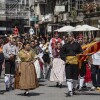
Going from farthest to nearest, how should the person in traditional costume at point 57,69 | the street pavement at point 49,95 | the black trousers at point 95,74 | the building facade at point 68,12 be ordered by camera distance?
the building facade at point 68,12, the person in traditional costume at point 57,69, the black trousers at point 95,74, the street pavement at point 49,95

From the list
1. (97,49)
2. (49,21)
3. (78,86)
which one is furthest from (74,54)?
(49,21)

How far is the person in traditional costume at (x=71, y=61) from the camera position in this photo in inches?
617

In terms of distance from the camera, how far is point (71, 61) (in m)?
15.7

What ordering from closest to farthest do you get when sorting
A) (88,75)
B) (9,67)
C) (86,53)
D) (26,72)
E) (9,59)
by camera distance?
(26,72), (86,53), (9,59), (9,67), (88,75)

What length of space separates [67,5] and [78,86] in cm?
4601

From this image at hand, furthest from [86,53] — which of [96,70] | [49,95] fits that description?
[49,95]

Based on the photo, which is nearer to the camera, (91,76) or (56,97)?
(56,97)

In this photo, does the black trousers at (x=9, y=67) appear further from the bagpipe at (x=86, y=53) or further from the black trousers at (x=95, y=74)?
the black trousers at (x=95, y=74)

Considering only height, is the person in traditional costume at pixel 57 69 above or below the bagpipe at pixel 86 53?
below

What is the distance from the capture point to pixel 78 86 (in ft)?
57.9

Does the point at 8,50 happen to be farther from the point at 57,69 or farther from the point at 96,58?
the point at 96,58

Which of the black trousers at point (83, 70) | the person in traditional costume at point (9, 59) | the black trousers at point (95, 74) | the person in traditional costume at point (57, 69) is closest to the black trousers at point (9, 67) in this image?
the person in traditional costume at point (9, 59)

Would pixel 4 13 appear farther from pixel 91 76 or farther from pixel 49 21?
pixel 91 76

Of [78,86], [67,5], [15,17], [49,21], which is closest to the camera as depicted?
[78,86]
